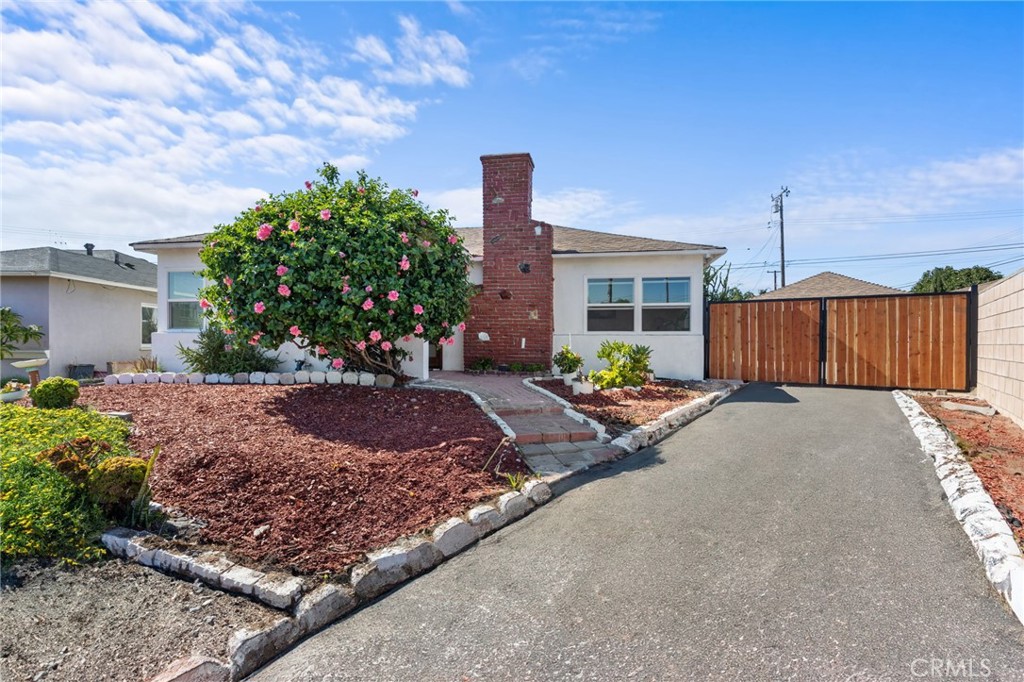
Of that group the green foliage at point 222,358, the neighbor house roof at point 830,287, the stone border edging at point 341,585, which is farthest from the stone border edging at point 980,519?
the neighbor house roof at point 830,287

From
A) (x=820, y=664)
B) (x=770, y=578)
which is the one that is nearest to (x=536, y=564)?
(x=770, y=578)

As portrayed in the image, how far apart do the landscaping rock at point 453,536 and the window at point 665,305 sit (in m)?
9.17

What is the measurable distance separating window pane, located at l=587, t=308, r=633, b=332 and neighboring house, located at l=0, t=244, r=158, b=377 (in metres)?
12.8

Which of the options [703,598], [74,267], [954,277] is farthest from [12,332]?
[954,277]

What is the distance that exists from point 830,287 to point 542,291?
15.2 meters

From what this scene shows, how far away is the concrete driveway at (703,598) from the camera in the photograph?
2359mm

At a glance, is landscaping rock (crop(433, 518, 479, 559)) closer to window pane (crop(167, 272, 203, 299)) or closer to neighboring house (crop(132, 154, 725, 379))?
neighboring house (crop(132, 154, 725, 379))

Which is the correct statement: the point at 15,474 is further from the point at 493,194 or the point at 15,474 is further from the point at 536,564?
the point at 493,194

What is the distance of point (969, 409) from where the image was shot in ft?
27.0

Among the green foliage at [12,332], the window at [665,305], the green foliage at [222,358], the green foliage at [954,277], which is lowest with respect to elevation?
the green foliage at [222,358]

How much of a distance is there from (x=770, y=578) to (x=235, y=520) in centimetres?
348

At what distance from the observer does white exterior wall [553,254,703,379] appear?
11852 mm

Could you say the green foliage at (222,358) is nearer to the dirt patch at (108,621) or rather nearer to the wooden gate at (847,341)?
the dirt patch at (108,621)

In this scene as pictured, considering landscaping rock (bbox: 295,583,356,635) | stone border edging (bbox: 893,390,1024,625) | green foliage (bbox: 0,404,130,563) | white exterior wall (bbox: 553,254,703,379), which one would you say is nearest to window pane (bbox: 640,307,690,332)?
white exterior wall (bbox: 553,254,703,379)
